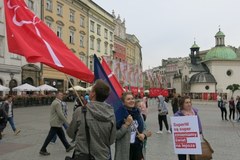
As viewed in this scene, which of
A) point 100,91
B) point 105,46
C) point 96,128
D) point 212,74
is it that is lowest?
point 96,128

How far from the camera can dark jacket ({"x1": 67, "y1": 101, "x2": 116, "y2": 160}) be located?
3.63m

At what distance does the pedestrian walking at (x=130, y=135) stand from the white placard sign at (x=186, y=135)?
661mm

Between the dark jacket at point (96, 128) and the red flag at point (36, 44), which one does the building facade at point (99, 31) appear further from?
the dark jacket at point (96, 128)

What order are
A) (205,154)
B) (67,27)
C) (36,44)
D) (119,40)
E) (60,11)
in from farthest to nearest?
(119,40) → (67,27) → (60,11) → (36,44) → (205,154)

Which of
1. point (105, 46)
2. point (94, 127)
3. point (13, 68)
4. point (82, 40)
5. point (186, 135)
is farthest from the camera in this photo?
point (105, 46)

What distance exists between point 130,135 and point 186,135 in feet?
3.74

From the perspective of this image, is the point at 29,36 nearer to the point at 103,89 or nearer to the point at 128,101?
the point at 128,101

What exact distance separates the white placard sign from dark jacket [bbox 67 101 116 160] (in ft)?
7.00

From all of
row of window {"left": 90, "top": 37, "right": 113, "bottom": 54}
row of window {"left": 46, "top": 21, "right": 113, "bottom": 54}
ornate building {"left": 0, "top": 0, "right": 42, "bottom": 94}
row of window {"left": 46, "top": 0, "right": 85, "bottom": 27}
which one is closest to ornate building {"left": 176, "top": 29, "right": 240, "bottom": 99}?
row of window {"left": 90, "top": 37, "right": 113, "bottom": 54}

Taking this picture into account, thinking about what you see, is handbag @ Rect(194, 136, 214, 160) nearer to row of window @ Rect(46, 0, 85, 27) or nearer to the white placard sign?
the white placard sign

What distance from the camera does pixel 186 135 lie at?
5.53m

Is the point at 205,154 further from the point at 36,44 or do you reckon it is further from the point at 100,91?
the point at 36,44

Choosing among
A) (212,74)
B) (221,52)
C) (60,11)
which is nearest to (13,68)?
(60,11)

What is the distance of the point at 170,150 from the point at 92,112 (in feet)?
21.8
